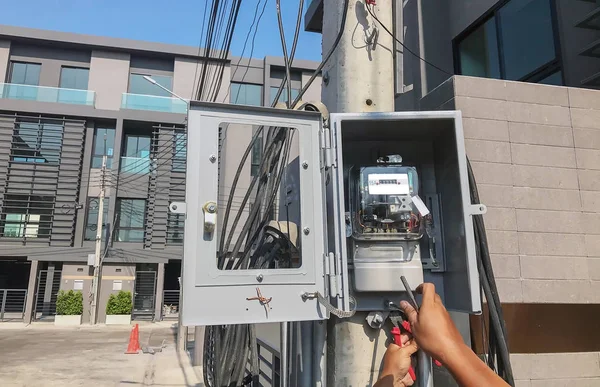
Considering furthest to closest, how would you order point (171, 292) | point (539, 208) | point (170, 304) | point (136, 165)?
point (136, 165) < point (170, 304) < point (171, 292) < point (539, 208)

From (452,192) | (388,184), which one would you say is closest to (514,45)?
(452,192)

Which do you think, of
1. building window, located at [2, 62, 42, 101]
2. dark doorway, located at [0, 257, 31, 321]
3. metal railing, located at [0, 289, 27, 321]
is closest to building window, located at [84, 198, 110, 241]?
dark doorway, located at [0, 257, 31, 321]

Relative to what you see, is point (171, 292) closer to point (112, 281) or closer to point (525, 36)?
point (112, 281)

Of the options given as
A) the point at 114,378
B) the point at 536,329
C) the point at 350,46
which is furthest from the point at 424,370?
the point at 114,378

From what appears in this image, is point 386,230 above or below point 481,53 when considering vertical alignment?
→ below

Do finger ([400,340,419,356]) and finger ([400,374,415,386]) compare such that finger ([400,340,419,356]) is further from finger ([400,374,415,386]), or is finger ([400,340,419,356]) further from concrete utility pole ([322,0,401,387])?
concrete utility pole ([322,0,401,387])

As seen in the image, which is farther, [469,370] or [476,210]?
[476,210]

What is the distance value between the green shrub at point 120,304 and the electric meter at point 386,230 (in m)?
18.3

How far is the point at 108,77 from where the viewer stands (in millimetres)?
20672

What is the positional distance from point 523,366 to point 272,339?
1.68 m

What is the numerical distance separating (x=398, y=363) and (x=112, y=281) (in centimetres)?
1934

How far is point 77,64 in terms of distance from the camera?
20.9m

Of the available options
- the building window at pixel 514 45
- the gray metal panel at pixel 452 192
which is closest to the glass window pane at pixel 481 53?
the building window at pixel 514 45

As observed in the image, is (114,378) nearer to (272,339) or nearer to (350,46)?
(272,339)
